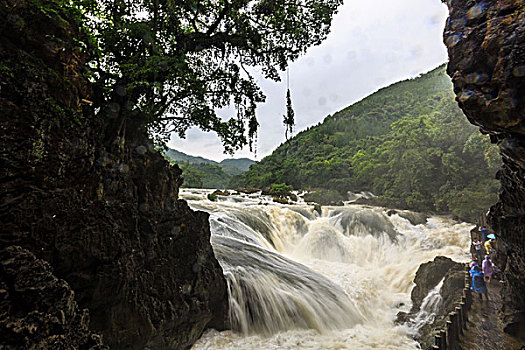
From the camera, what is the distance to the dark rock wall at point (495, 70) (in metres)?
2.92

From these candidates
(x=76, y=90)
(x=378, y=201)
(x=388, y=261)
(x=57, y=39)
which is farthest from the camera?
(x=378, y=201)

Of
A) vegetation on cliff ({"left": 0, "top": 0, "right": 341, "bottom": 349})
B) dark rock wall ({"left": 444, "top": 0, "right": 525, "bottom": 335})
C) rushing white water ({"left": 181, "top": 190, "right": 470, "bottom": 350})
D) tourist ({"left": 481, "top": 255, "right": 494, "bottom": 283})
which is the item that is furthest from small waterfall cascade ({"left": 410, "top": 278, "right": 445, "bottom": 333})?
vegetation on cliff ({"left": 0, "top": 0, "right": 341, "bottom": 349})

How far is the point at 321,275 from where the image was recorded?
8758 millimetres

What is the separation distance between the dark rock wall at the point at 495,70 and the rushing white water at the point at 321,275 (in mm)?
4144

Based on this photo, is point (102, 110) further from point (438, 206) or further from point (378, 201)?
point (378, 201)

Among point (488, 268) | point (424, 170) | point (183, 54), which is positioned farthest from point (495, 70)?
point (424, 170)

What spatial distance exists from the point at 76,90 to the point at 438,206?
2338cm

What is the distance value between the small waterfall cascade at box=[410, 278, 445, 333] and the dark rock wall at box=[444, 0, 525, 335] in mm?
3249

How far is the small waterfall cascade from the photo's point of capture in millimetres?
6554

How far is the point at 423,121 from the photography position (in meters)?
26.7

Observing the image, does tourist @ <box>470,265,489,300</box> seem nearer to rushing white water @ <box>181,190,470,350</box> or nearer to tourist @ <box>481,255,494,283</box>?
rushing white water @ <box>181,190,470,350</box>

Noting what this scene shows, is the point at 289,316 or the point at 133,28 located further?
the point at 289,316

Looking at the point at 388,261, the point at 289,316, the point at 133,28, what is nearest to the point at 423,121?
the point at 388,261

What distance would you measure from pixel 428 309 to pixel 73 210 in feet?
28.7
